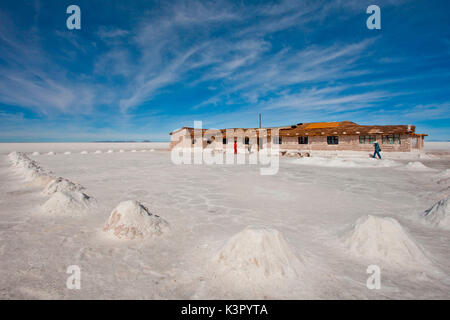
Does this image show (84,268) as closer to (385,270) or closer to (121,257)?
(121,257)

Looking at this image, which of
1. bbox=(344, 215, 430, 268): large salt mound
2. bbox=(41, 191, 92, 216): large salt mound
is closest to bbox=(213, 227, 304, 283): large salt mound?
bbox=(344, 215, 430, 268): large salt mound

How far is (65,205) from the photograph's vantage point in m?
4.41

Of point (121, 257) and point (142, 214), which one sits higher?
point (142, 214)

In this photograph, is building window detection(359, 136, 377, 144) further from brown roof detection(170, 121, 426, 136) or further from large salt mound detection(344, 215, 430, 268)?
large salt mound detection(344, 215, 430, 268)

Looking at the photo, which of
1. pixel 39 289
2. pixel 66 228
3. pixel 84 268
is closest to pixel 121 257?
pixel 84 268

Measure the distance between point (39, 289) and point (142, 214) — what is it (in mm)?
1590

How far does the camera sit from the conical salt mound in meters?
3.35

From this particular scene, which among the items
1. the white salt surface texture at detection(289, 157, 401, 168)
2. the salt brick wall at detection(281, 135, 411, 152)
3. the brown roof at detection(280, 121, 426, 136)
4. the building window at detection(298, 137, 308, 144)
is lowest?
the white salt surface texture at detection(289, 157, 401, 168)

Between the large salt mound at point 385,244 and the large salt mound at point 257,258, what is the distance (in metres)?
1.11

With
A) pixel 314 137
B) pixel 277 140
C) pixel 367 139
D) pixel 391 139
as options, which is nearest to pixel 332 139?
pixel 314 137

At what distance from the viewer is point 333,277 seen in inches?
93.7

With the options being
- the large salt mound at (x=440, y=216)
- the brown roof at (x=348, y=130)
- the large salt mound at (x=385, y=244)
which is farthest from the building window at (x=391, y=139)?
the large salt mound at (x=385, y=244)
